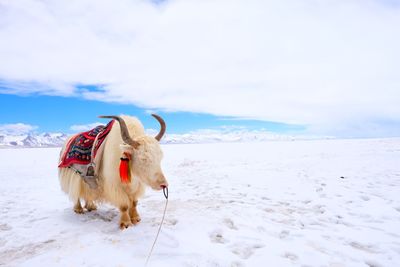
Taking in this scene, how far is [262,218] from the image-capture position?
418 cm

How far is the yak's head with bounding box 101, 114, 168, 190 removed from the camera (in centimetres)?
328

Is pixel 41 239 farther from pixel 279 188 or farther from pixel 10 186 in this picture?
pixel 10 186

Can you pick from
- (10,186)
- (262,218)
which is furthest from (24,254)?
(10,186)

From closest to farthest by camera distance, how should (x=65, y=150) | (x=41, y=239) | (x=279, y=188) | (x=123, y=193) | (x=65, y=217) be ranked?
(x=41, y=239)
(x=123, y=193)
(x=65, y=217)
(x=65, y=150)
(x=279, y=188)

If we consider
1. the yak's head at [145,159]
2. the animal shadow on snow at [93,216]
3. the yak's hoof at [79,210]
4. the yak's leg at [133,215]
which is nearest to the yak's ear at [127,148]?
the yak's head at [145,159]

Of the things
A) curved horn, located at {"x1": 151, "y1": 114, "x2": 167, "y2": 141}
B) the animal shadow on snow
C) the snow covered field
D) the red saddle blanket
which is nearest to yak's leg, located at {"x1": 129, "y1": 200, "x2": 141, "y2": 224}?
the snow covered field

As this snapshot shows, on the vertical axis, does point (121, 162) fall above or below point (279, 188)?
above

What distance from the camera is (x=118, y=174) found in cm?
374

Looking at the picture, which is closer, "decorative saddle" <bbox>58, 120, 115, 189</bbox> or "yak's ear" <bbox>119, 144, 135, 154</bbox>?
"yak's ear" <bbox>119, 144, 135, 154</bbox>

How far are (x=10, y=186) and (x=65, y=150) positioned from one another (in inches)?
172

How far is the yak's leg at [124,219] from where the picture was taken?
12.2ft

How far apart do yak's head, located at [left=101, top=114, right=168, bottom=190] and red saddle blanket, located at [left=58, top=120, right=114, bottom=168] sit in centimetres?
95

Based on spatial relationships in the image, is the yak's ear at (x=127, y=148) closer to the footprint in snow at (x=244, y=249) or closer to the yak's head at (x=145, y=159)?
the yak's head at (x=145, y=159)

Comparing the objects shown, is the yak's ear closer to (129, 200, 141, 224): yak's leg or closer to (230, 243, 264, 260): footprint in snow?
(129, 200, 141, 224): yak's leg
